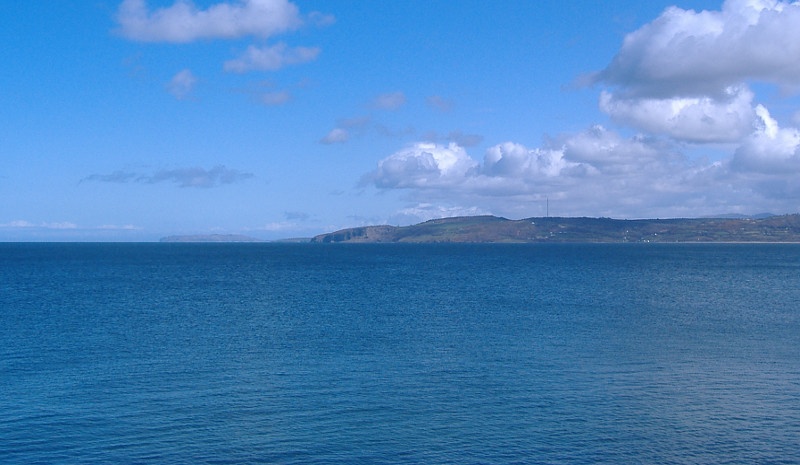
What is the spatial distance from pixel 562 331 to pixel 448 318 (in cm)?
1261

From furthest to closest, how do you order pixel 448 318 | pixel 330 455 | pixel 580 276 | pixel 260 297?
pixel 580 276
pixel 260 297
pixel 448 318
pixel 330 455

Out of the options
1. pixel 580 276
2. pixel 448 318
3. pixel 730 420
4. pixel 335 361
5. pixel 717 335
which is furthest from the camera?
pixel 580 276

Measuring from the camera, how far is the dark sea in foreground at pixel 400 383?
29.5 m

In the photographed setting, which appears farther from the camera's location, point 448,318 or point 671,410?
point 448,318

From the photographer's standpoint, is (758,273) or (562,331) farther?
(758,273)

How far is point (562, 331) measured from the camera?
5762cm

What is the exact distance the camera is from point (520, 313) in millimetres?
70250

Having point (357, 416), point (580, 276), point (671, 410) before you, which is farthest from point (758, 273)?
point (357, 416)

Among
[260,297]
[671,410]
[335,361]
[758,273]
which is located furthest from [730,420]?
[758,273]

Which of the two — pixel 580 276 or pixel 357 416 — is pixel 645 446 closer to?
pixel 357 416

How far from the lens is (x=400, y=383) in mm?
39500

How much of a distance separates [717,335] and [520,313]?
19274 mm

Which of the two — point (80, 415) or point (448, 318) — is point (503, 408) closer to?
point (80, 415)

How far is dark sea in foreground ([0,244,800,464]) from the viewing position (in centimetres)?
2947
